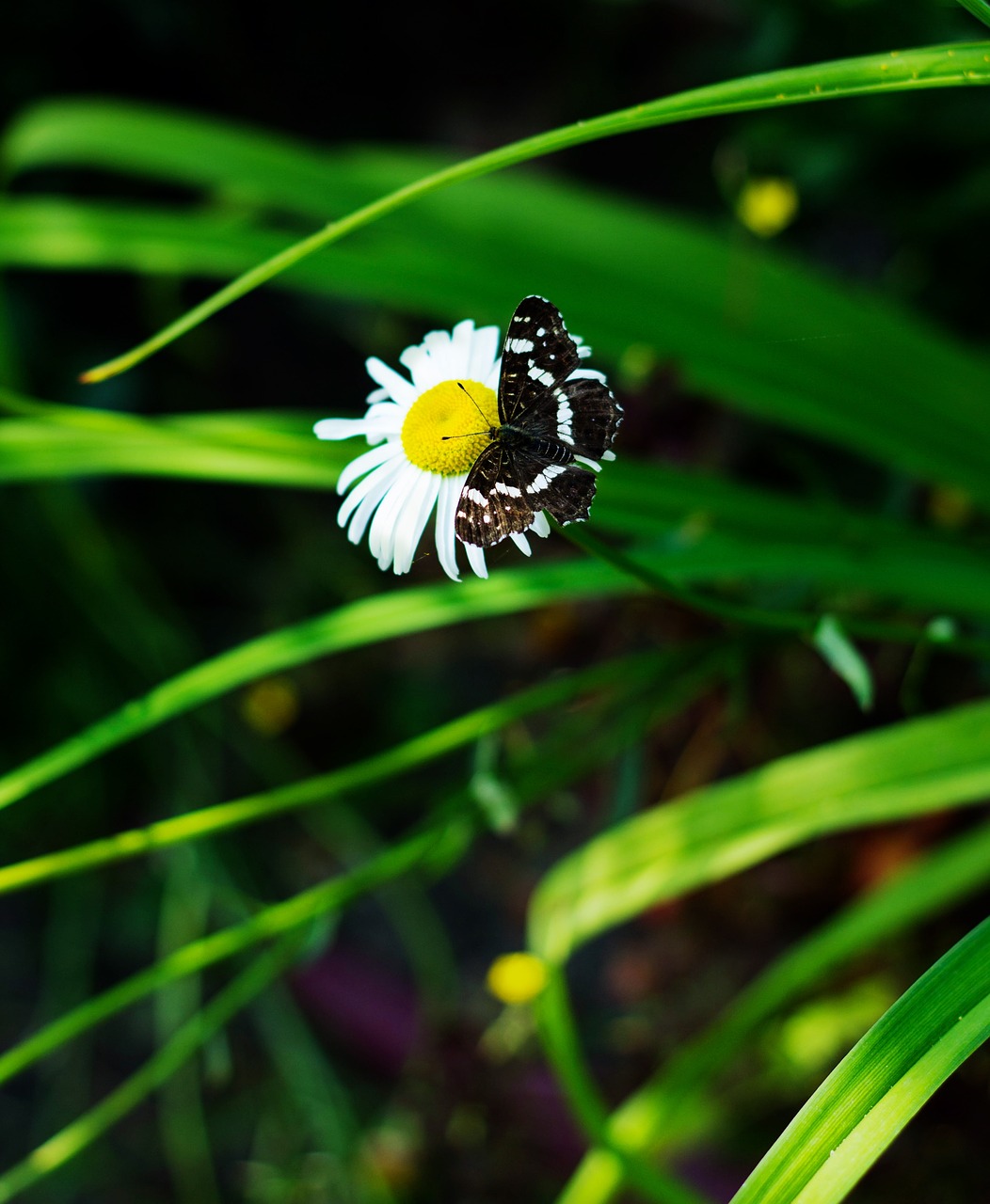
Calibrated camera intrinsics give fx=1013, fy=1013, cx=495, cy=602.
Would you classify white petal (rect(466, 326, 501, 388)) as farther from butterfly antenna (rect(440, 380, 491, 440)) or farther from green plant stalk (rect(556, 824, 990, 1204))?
green plant stalk (rect(556, 824, 990, 1204))

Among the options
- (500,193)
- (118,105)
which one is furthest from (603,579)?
(118,105)

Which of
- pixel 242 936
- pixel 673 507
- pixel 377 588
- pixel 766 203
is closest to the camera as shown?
pixel 242 936

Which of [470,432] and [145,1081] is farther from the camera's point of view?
[145,1081]

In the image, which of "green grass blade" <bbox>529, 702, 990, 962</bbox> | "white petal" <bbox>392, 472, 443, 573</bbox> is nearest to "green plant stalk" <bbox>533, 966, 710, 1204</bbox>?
"green grass blade" <bbox>529, 702, 990, 962</bbox>

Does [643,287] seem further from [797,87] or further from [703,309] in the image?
[797,87]

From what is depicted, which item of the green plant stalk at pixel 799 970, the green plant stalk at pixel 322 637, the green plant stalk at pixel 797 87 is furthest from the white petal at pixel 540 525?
the green plant stalk at pixel 799 970

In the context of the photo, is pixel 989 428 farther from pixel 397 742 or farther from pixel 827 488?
pixel 397 742

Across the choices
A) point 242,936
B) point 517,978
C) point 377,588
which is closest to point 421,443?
point 242,936
